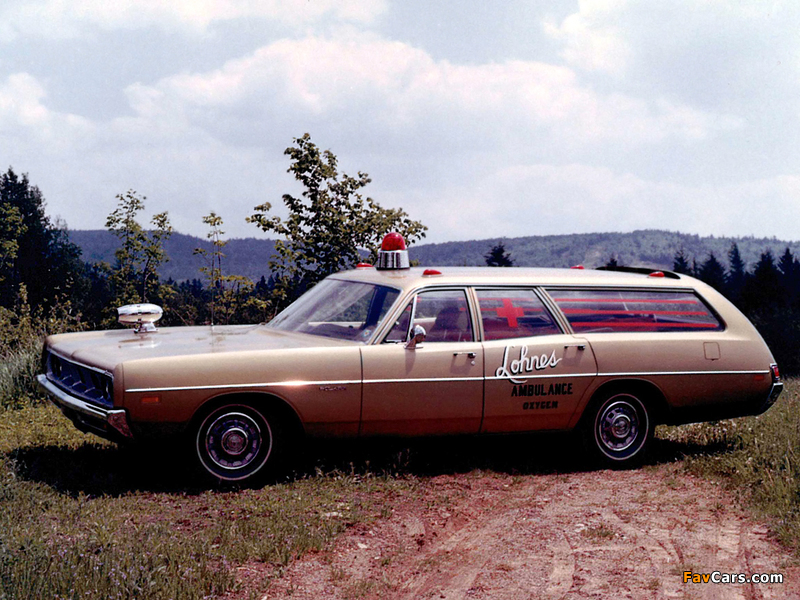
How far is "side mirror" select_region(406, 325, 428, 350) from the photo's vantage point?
6.65 meters

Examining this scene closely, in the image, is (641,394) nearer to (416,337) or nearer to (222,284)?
(416,337)

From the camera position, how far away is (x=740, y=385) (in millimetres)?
7930

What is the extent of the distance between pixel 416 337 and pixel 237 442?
1.59 meters

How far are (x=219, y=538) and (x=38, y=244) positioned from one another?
86.4 metres

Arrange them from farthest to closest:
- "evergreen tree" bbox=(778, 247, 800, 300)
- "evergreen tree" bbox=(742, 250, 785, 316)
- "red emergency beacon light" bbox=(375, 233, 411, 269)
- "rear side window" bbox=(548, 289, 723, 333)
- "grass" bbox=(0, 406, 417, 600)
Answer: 1. "evergreen tree" bbox=(778, 247, 800, 300)
2. "evergreen tree" bbox=(742, 250, 785, 316)
3. "red emergency beacon light" bbox=(375, 233, 411, 269)
4. "rear side window" bbox=(548, 289, 723, 333)
5. "grass" bbox=(0, 406, 417, 600)

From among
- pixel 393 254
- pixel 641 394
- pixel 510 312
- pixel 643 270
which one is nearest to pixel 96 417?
pixel 393 254

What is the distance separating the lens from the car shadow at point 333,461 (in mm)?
6637

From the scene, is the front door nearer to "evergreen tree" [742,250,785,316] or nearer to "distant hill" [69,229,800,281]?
"evergreen tree" [742,250,785,316]

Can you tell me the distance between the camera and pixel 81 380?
6.84 meters

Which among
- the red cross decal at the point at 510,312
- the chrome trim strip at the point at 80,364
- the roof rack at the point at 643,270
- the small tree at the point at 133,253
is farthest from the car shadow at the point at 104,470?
the small tree at the point at 133,253

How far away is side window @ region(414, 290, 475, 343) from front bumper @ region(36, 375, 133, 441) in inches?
96.5

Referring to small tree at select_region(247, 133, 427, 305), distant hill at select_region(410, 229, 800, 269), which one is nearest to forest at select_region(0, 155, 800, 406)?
small tree at select_region(247, 133, 427, 305)

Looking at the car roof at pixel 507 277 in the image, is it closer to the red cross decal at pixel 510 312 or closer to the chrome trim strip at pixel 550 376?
the red cross decal at pixel 510 312

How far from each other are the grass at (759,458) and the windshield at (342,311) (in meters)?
3.20
